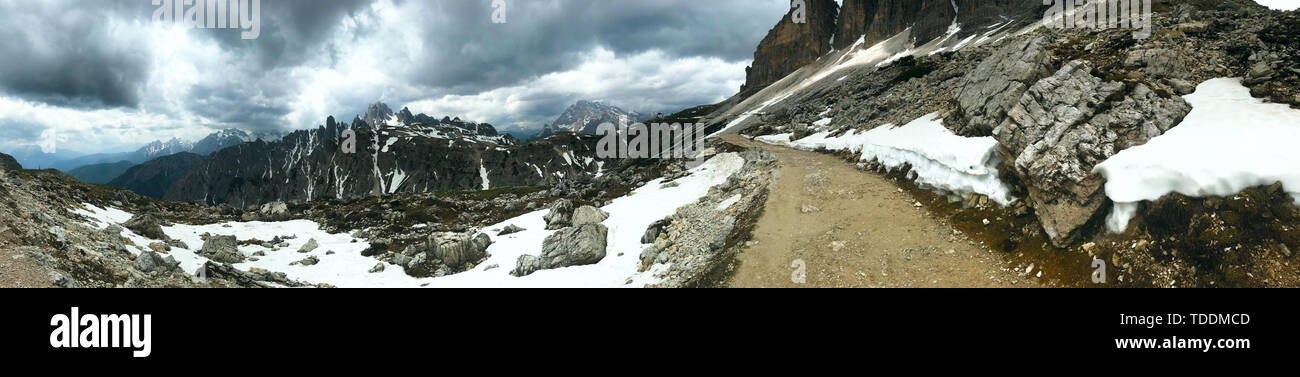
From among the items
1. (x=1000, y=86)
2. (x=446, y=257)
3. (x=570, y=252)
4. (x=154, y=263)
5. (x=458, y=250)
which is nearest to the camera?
(x=154, y=263)

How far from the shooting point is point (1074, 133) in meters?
15.6

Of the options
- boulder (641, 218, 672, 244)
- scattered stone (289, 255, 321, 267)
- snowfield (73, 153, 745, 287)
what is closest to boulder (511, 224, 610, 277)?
snowfield (73, 153, 745, 287)

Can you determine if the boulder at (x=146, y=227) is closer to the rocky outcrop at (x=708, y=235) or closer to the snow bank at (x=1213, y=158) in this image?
the rocky outcrop at (x=708, y=235)

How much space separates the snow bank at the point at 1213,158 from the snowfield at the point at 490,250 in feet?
52.7

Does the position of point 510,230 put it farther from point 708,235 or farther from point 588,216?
point 708,235

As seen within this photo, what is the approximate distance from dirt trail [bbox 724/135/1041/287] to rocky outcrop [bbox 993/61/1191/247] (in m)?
2.50

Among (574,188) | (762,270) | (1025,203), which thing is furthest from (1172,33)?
(574,188)

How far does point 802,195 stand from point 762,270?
9431mm

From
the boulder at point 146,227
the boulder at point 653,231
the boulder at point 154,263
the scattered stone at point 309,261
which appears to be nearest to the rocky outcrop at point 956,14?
the boulder at point 653,231

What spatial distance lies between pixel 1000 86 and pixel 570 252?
80.4 ft

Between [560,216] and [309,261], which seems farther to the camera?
[560,216]

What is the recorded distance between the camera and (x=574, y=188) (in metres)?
63.6

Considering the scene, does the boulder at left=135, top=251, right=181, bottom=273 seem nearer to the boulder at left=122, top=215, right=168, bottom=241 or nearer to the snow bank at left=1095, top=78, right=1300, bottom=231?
the boulder at left=122, top=215, right=168, bottom=241

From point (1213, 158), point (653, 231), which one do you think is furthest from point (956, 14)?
point (1213, 158)
